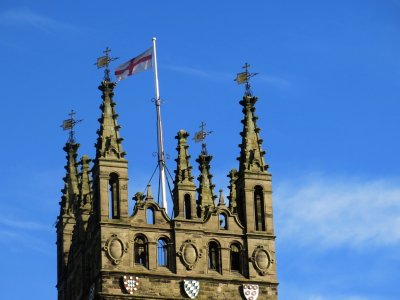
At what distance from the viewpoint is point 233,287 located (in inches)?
4638

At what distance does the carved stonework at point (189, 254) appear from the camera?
11738cm

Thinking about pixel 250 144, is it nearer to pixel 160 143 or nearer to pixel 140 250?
pixel 160 143

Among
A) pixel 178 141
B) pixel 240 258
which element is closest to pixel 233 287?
pixel 240 258

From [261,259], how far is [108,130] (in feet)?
38.2

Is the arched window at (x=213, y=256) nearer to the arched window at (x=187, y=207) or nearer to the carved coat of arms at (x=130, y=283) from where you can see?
the arched window at (x=187, y=207)

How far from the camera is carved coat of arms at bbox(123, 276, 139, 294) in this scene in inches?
4535

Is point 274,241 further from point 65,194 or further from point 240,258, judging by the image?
point 65,194

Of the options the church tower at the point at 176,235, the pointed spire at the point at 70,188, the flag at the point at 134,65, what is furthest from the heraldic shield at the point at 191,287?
the flag at the point at 134,65

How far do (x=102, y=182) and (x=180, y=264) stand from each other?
650 centimetres

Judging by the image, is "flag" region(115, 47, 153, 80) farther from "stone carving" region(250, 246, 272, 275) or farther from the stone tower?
"stone carving" region(250, 246, 272, 275)

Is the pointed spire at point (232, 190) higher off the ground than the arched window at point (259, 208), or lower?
higher

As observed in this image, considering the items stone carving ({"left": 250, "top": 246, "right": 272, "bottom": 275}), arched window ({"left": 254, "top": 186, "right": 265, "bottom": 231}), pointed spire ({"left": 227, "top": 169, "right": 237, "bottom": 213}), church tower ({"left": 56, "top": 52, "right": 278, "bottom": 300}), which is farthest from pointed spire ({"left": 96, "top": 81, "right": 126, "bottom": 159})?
stone carving ({"left": 250, "top": 246, "right": 272, "bottom": 275})

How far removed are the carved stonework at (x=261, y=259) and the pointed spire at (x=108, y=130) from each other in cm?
961

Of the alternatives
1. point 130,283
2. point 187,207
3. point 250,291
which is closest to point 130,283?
point 130,283
